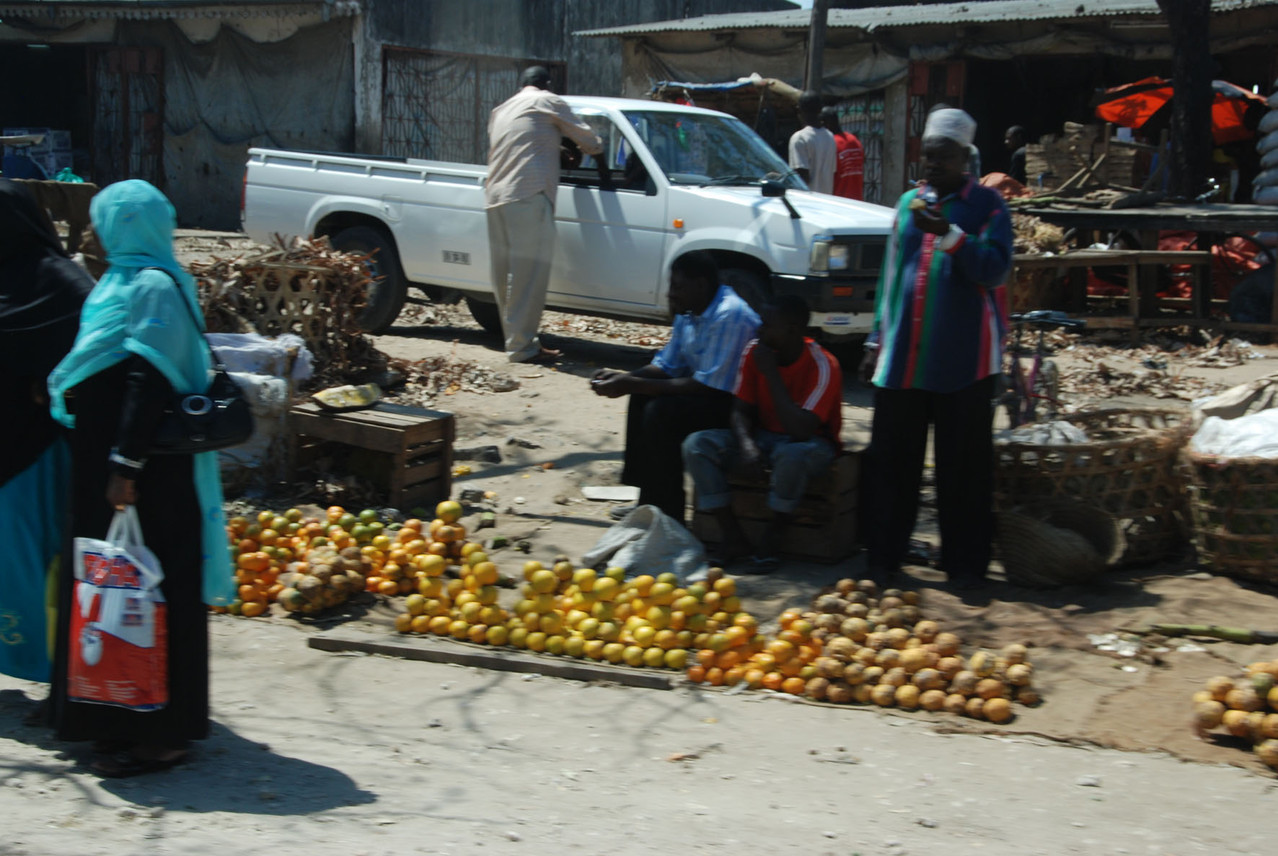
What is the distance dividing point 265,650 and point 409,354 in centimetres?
560

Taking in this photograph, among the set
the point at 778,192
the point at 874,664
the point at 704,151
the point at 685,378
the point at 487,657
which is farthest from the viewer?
the point at 704,151

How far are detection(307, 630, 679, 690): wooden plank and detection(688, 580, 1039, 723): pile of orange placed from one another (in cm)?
21

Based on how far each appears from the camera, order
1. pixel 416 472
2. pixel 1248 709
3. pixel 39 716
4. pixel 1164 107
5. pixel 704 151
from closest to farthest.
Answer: pixel 1248 709
pixel 39 716
pixel 416 472
pixel 704 151
pixel 1164 107

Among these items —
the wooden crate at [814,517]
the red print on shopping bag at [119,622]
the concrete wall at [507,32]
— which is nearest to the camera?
the red print on shopping bag at [119,622]

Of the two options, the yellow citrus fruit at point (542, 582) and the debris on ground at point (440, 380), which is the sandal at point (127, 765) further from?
the debris on ground at point (440, 380)

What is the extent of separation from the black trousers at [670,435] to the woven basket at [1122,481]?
4.27 feet

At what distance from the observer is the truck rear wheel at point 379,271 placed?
10.5m

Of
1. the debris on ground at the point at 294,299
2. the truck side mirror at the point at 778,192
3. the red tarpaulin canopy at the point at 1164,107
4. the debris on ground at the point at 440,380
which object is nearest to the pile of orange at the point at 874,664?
the truck side mirror at the point at 778,192

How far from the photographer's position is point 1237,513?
4.98 m

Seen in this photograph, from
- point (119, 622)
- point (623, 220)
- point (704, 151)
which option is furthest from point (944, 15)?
point (119, 622)

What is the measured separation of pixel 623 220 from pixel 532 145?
897mm

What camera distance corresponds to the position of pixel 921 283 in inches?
199

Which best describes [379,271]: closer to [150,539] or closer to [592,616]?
[592,616]

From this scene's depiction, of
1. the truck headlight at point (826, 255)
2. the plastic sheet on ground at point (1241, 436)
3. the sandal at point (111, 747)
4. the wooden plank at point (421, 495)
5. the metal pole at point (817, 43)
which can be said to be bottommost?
the sandal at point (111, 747)
